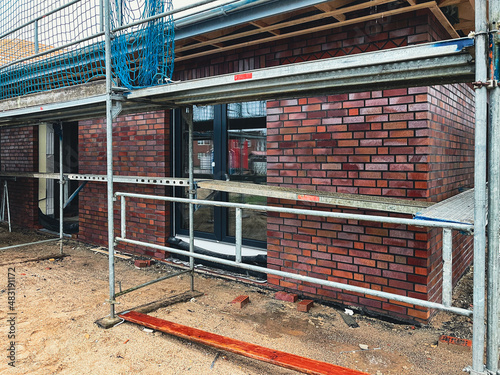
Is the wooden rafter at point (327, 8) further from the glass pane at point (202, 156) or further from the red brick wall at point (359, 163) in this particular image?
the glass pane at point (202, 156)

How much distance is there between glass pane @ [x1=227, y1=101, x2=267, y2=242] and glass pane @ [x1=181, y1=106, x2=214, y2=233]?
333 mm

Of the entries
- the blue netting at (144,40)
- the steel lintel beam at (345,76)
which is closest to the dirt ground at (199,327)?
the steel lintel beam at (345,76)

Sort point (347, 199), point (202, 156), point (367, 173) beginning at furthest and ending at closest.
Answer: point (202, 156) → point (367, 173) → point (347, 199)

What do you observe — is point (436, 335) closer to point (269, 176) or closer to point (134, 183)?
point (269, 176)

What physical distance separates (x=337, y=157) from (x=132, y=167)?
3413mm

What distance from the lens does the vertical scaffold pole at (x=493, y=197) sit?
1784mm

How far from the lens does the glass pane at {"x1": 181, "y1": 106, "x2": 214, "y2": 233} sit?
5.25 metres

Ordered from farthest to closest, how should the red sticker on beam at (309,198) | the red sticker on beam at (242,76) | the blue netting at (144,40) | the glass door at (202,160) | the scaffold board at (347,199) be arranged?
the glass door at (202,160)
the blue netting at (144,40)
the red sticker on beam at (309,198)
the scaffold board at (347,199)
the red sticker on beam at (242,76)

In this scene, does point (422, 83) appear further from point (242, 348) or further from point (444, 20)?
point (242, 348)

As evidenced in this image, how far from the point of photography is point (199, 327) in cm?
344

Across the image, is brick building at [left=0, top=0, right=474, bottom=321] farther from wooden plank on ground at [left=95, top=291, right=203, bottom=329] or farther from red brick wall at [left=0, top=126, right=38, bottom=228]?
red brick wall at [left=0, top=126, right=38, bottom=228]

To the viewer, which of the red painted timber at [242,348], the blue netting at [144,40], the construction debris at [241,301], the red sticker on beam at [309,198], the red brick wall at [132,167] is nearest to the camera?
the red painted timber at [242,348]

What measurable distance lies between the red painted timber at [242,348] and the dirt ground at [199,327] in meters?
0.09

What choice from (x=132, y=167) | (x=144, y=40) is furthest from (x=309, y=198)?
(x=132, y=167)
